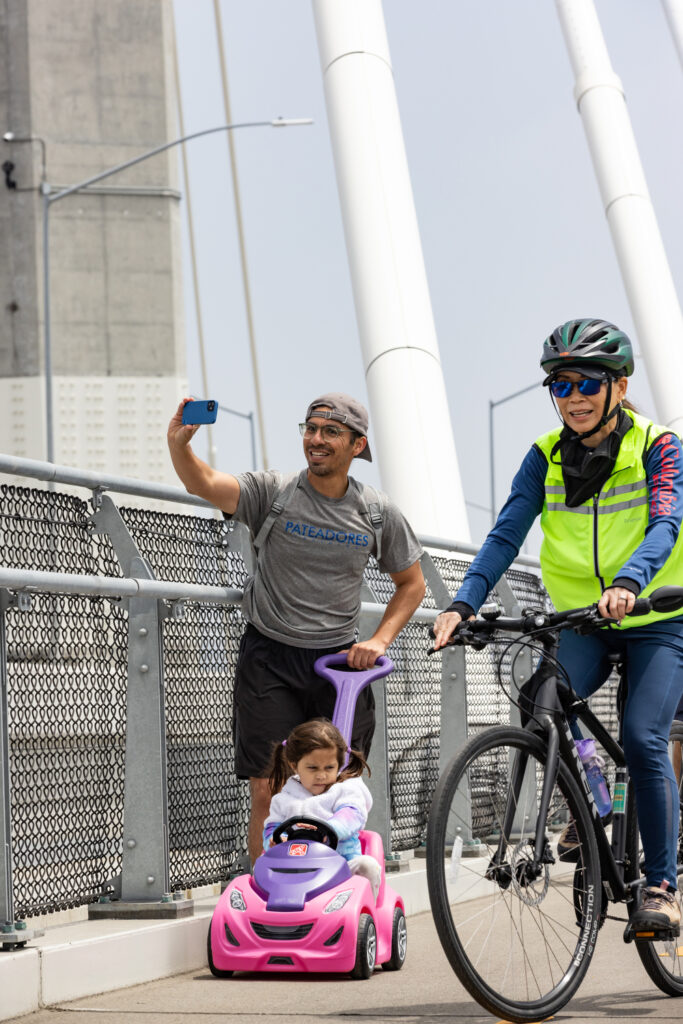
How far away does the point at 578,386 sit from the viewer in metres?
5.38

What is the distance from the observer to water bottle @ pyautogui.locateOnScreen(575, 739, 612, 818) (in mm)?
5211

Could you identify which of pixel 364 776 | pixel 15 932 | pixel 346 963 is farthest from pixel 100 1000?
pixel 364 776

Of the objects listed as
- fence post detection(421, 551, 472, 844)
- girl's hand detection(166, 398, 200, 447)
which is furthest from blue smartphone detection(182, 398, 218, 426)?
fence post detection(421, 551, 472, 844)

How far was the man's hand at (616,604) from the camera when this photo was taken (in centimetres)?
493

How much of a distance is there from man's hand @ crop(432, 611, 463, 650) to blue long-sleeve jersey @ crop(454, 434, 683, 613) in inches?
3.8

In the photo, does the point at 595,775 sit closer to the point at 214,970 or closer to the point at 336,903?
the point at 336,903

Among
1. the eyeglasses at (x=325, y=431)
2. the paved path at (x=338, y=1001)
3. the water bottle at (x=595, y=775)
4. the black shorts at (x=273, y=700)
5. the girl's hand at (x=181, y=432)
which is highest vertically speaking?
the eyeglasses at (x=325, y=431)

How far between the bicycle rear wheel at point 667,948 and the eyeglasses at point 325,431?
1.59 meters

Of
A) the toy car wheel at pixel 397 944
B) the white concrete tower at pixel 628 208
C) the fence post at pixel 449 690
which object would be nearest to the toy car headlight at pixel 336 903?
the toy car wheel at pixel 397 944

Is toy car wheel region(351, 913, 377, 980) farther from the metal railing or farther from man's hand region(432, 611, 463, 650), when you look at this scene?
man's hand region(432, 611, 463, 650)

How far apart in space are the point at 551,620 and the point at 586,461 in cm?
54

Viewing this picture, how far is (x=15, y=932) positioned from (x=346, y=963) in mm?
1075

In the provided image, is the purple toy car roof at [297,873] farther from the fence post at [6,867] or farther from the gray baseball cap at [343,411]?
the gray baseball cap at [343,411]

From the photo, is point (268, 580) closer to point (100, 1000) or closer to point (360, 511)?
point (360, 511)
